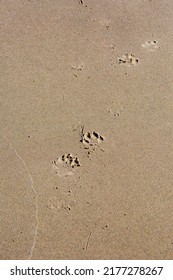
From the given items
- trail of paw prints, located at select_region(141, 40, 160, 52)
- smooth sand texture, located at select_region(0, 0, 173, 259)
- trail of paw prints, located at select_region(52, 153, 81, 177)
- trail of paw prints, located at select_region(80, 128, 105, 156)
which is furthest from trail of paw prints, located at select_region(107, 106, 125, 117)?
trail of paw prints, located at select_region(141, 40, 160, 52)

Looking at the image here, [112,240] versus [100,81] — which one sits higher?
[100,81]

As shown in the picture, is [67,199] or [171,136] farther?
[171,136]

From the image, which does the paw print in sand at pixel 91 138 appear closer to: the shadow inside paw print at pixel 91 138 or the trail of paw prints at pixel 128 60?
the shadow inside paw print at pixel 91 138

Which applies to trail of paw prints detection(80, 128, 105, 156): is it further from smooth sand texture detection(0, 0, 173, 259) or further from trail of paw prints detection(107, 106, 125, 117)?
trail of paw prints detection(107, 106, 125, 117)

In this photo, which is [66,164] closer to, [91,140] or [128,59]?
[91,140]
